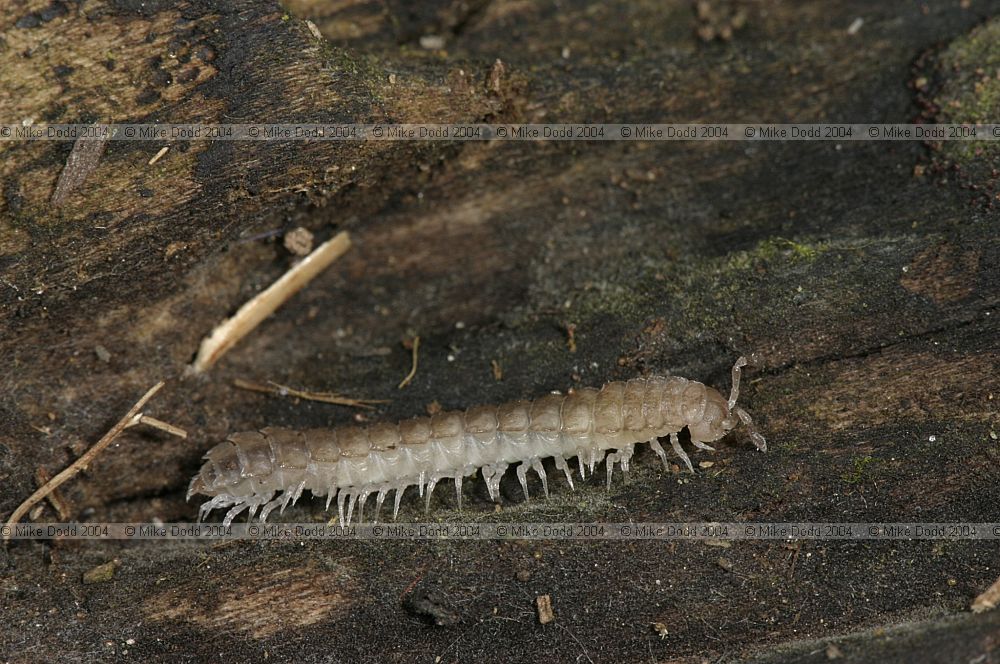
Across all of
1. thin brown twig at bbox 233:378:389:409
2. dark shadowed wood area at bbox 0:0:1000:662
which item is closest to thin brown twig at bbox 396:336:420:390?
dark shadowed wood area at bbox 0:0:1000:662

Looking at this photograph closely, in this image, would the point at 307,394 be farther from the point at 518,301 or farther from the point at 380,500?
the point at 518,301

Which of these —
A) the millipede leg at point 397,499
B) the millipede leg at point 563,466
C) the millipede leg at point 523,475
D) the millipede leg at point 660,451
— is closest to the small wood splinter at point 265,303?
the millipede leg at point 397,499

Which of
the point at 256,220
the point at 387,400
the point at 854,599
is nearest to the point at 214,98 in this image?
the point at 256,220

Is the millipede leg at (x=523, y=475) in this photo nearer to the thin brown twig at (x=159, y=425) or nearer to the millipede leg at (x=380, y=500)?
the millipede leg at (x=380, y=500)

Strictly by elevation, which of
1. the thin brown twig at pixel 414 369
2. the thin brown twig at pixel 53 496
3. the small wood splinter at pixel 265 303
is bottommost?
the thin brown twig at pixel 53 496

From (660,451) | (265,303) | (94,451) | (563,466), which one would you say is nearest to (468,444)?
(563,466)

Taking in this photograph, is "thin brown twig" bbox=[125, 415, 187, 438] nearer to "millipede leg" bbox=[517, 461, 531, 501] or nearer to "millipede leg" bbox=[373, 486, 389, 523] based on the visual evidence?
"millipede leg" bbox=[373, 486, 389, 523]
